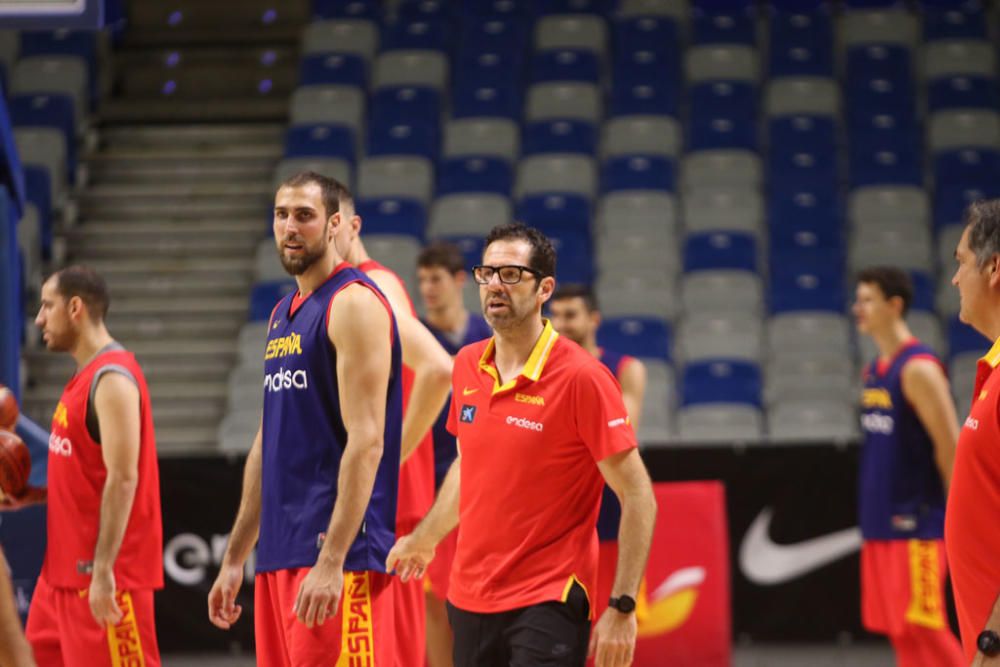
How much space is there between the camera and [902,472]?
6.87 m

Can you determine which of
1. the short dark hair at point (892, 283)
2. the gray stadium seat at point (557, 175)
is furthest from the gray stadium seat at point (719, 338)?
the short dark hair at point (892, 283)

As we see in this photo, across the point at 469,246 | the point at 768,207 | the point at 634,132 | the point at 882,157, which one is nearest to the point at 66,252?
the point at 469,246

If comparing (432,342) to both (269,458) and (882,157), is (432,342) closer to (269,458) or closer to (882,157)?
(269,458)

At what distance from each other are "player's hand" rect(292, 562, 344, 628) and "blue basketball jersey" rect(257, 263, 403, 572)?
0.13 meters

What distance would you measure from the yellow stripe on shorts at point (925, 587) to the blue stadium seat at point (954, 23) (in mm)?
8497

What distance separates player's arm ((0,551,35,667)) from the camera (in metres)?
3.18

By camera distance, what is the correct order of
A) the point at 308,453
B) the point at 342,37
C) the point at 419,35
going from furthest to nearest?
the point at 342,37
the point at 419,35
the point at 308,453

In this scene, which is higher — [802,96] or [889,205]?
[802,96]

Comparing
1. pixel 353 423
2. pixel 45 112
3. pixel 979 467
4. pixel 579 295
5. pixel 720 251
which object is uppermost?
pixel 45 112

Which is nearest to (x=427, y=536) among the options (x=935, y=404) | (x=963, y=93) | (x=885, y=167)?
(x=935, y=404)

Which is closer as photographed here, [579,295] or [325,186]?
[325,186]

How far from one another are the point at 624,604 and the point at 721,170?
30.8ft

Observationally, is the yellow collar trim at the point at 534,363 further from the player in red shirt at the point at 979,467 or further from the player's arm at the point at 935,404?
the player's arm at the point at 935,404

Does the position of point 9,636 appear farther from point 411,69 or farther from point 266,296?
point 411,69
